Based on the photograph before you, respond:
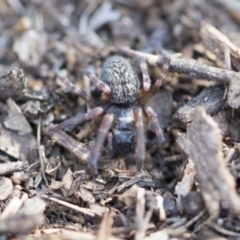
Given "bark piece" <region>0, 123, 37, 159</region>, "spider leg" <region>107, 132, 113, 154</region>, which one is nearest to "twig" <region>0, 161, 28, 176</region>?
"bark piece" <region>0, 123, 37, 159</region>

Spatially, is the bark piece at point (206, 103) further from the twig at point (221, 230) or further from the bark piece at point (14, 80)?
the bark piece at point (14, 80)

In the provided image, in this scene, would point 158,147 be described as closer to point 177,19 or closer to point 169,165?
point 169,165

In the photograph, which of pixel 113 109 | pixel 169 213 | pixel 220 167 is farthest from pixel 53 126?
pixel 220 167

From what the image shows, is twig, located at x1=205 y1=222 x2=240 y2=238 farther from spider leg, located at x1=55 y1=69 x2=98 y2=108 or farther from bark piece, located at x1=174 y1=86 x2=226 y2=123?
spider leg, located at x1=55 y1=69 x2=98 y2=108

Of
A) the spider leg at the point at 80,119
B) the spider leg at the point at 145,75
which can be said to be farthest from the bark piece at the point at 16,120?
the spider leg at the point at 145,75

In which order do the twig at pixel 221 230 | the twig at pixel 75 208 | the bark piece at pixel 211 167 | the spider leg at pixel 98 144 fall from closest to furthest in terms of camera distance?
the bark piece at pixel 211 167 < the twig at pixel 221 230 < the twig at pixel 75 208 < the spider leg at pixel 98 144

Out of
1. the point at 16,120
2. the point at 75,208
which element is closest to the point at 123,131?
the point at 75,208

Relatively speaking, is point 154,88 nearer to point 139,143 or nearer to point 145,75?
point 145,75
